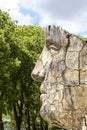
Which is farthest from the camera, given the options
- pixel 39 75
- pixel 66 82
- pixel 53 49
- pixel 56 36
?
pixel 39 75

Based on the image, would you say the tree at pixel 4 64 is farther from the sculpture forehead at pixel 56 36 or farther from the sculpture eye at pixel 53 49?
the sculpture forehead at pixel 56 36

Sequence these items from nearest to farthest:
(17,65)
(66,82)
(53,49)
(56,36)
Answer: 1. (66,82)
2. (56,36)
3. (53,49)
4. (17,65)

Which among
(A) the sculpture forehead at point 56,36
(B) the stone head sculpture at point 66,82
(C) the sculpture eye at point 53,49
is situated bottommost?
(B) the stone head sculpture at point 66,82

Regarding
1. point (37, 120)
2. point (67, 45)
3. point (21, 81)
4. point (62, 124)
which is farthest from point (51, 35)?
point (37, 120)

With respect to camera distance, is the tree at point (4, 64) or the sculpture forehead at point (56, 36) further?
the tree at point (4, 64)

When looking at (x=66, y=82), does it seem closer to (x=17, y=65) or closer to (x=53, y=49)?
(x=53, y=49)

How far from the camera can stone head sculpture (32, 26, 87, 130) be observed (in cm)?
855

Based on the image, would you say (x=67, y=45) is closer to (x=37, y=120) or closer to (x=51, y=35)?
(x=51, y=35)

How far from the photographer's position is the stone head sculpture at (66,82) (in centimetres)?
855

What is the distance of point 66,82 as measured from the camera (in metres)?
8.71

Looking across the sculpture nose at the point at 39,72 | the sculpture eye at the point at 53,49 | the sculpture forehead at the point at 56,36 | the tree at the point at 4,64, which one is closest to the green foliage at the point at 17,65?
the tree at the point at 4,64

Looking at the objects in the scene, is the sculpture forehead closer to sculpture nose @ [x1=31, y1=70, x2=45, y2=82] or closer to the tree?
sculpture nose @ [x1=31, y1=70, x2=45, y2=82]

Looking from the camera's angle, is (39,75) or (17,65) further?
(17,65)

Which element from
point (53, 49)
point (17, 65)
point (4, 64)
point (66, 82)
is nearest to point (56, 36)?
point (53, 49)
